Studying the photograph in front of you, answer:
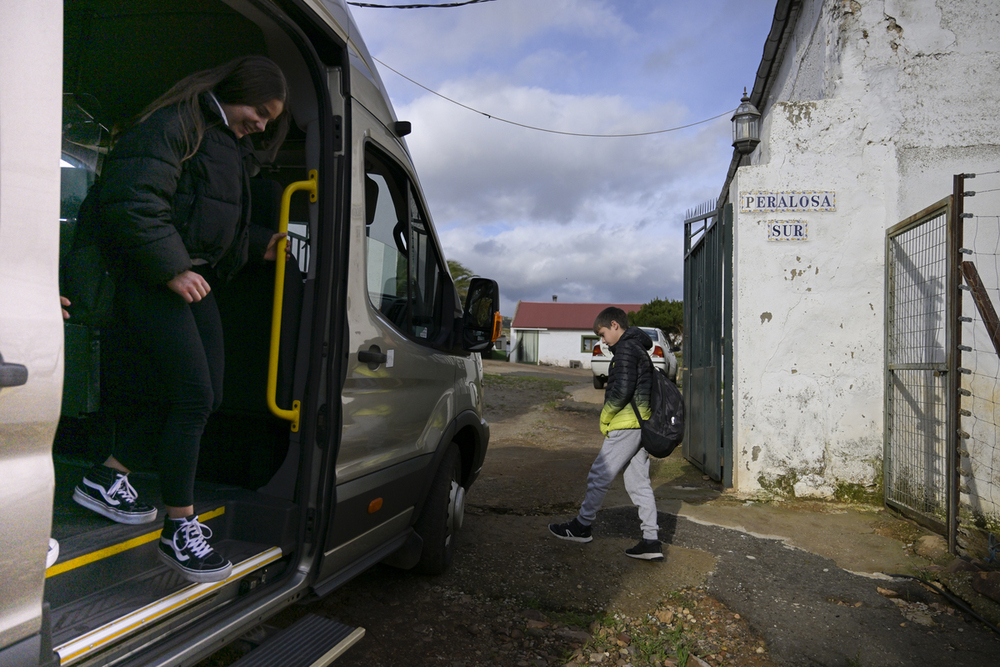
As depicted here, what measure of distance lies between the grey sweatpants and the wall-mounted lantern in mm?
4729

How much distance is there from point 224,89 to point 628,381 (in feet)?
9.56

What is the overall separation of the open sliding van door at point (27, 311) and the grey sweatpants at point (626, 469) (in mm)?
3487

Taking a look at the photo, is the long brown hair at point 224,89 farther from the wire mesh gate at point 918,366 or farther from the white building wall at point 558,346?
the white building wall at point 558,346

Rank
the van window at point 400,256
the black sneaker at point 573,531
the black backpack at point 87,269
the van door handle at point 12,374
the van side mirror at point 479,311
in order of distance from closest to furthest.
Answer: the van door handle at point 12,374, the black backpack at point 87,269, the van window at point 400,256, the van side mirror at point 479,311, the black sneaker at point 573,531

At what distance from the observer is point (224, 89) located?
92.0 inches

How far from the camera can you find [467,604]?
3.50 metres

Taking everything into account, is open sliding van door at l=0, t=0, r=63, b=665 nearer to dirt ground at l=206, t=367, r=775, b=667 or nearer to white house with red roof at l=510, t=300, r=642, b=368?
dirt ground at l=206, t=367, r=775, b=667

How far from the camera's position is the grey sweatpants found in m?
4.36

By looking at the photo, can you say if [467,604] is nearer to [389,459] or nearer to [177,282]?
[389,459]

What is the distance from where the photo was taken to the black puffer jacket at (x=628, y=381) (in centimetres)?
428

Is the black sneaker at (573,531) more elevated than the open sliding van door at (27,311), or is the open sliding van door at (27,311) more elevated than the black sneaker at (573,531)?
the open sliding van door at (27,311)

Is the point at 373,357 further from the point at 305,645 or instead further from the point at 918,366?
the point at 918,366

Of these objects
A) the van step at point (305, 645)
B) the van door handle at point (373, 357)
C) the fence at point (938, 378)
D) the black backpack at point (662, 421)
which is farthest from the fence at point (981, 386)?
the van step at point (305, 645)

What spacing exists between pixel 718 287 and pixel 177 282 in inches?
206
